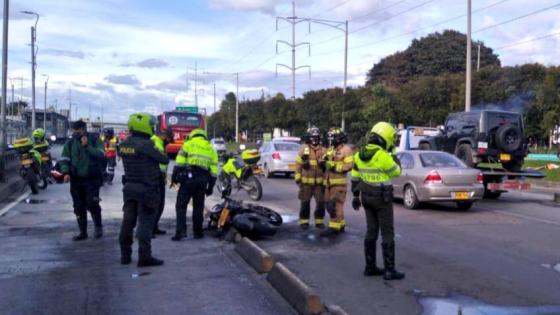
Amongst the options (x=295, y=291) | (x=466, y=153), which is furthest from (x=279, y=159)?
(x=295, y=291)

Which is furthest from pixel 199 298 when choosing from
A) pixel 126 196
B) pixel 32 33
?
pixel 32 33

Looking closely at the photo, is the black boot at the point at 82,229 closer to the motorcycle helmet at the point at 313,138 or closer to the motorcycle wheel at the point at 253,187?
the motorcycle helmet at the point at 313,138

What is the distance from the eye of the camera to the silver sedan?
14.3m

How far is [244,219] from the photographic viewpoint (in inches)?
393

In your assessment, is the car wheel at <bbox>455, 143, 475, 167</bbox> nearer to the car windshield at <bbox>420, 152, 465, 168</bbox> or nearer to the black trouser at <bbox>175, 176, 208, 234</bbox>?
the car windshield at <bbox>420, 152, 465, 168</bbox>

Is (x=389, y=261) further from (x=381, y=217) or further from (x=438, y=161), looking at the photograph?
(x=438, y=161)

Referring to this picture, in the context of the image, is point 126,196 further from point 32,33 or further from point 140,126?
point 32,33

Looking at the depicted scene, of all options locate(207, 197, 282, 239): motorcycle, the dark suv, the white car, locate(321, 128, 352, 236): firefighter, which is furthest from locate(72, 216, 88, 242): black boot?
the white car

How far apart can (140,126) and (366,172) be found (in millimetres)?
2815

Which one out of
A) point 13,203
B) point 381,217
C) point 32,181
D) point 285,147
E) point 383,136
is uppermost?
point 383,136

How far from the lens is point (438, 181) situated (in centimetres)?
1428

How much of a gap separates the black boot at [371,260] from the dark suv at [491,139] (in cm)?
1077

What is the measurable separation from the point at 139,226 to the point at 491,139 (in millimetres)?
12137


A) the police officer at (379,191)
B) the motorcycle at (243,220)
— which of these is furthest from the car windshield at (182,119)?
the police officer at (379,191)
